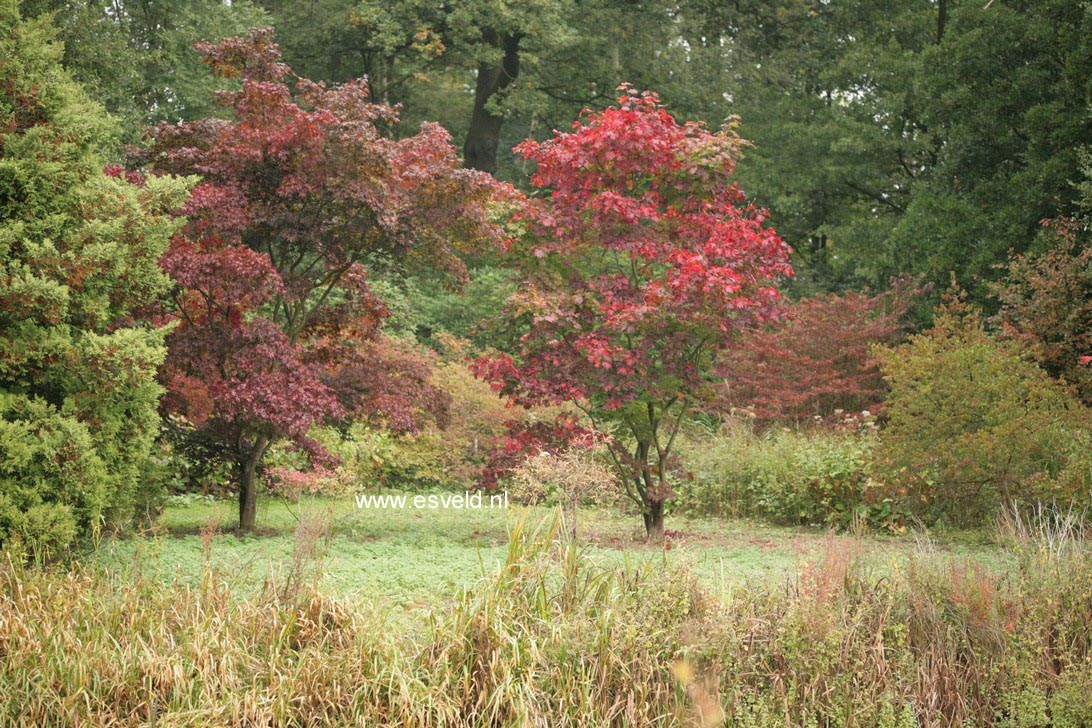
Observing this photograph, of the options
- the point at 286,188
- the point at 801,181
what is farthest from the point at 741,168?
the point at 286,188

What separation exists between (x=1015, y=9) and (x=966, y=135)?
7.29 feet

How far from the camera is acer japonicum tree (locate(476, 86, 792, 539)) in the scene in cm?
816

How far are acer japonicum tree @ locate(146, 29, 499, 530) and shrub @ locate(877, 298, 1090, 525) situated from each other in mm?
4298

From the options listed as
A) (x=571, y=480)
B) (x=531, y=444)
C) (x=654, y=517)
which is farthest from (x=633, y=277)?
(x=571, y=480)

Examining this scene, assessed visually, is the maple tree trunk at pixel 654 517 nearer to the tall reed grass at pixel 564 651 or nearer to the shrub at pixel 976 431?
the shrub at pixel 976 431

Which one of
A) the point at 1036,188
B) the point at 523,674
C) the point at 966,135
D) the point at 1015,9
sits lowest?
the point at 523,674

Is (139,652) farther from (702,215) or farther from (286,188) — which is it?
(702,215)

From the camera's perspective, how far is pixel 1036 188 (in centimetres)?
1407

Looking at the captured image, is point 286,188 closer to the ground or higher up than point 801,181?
closer to the ground

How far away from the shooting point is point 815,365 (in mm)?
14977

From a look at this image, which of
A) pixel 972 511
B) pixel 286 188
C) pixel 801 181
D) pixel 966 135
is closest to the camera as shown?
pixel 286 188

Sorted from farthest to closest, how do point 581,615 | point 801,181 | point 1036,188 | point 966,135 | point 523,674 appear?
point 801,181
point 966,135
point 1036,188
point 581,615
point 523,674

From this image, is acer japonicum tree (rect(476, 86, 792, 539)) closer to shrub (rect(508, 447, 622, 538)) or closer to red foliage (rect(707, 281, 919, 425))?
shrub (rect(508, 447, 622, 538))

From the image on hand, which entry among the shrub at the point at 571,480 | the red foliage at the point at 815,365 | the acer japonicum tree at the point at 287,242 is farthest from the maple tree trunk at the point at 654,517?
the red foliage at the point at 815,365
